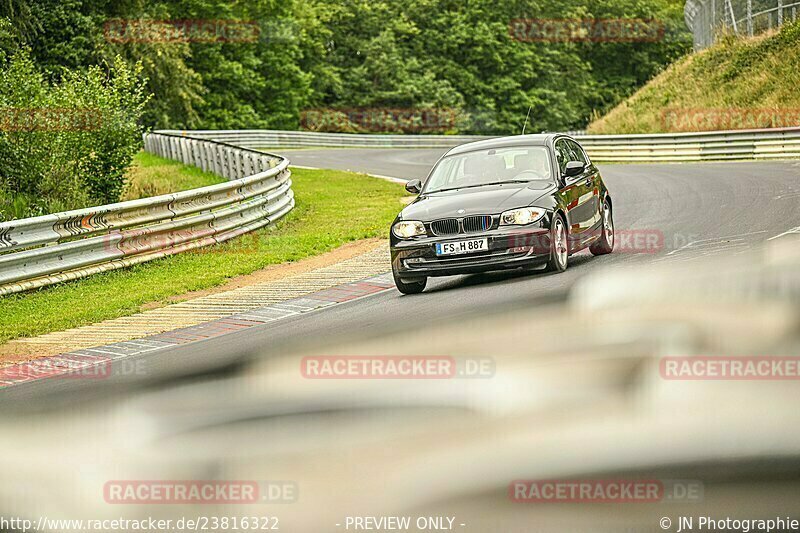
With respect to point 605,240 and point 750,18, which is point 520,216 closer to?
point 605,240

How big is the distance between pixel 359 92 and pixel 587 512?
70.9 metres

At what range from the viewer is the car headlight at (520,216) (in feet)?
35.1

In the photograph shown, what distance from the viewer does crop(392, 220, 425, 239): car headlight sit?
10.9 m

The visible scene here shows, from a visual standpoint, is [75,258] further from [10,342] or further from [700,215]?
[700,215]

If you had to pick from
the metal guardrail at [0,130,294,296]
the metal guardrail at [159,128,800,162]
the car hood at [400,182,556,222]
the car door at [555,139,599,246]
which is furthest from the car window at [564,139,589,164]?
the metal guardrail at [159,128,800,162]

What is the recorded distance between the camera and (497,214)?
1077cm

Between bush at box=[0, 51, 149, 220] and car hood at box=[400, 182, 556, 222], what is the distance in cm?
818

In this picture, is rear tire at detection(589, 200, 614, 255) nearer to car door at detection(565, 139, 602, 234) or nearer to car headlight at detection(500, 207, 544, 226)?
car door at detection(565, 139, 602, 234)

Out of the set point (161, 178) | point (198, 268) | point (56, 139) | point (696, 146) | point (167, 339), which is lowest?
point (696, 146)

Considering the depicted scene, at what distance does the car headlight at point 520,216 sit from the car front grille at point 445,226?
479 mm

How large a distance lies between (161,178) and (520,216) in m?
18.3

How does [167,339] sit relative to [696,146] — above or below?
above

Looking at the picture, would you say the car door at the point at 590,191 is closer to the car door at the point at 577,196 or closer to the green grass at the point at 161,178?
the car door at the point at 577,196

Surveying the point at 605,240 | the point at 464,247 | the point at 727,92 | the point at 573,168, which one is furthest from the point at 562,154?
the point at 727,92
